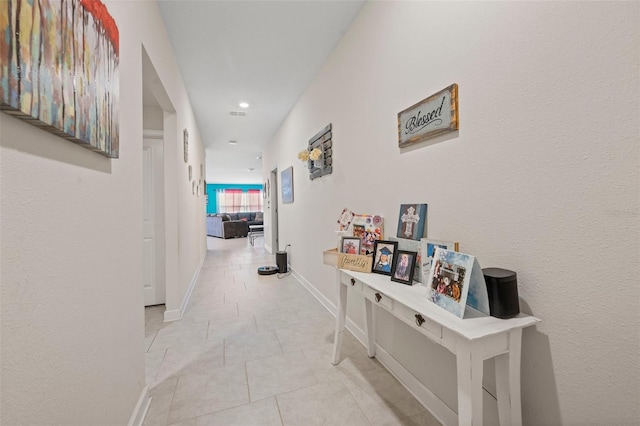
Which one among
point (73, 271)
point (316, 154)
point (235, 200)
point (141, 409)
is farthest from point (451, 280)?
point (235, 200)

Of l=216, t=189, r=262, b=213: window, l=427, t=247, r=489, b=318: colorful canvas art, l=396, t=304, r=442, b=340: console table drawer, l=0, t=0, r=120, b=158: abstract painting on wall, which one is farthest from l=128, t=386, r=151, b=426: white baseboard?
l=216, t=189, r=262, b=213: window

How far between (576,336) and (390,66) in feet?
5.41

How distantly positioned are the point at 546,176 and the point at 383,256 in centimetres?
88

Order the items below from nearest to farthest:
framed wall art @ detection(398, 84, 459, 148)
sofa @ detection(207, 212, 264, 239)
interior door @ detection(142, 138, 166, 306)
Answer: framed wall art @ detection(398, 84, 459, 148)
interior door @ detection(142, 138, 166, 306)
sofa @ detection(207, 212, 264, 239)

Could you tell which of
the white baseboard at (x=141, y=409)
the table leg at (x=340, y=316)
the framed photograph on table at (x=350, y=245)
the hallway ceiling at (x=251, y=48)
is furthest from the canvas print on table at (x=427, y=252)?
the hallway ceiling at (x=251, y=48)

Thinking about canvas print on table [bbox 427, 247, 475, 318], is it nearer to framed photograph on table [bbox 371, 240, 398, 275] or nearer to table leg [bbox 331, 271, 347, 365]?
framed photograph on table [bbox 371, 240, 398, 275]

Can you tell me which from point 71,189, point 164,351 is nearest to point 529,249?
point 71,189

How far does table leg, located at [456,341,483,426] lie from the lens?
0.87 m

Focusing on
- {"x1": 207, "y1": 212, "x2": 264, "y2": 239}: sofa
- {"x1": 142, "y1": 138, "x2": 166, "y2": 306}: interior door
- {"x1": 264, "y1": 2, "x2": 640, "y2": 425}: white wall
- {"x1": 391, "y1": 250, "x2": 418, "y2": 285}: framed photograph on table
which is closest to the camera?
{"x1": 264, "y1": 2, "x2": 640, "y2": 425}: white wall

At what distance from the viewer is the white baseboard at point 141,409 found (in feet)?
4.10

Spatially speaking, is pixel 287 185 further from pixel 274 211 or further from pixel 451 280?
pixel 451 280

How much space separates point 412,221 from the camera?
4.88ft

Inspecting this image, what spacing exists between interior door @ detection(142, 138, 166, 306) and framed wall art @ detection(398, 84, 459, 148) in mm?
2728

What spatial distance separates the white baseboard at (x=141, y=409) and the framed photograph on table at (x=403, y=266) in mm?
1479
